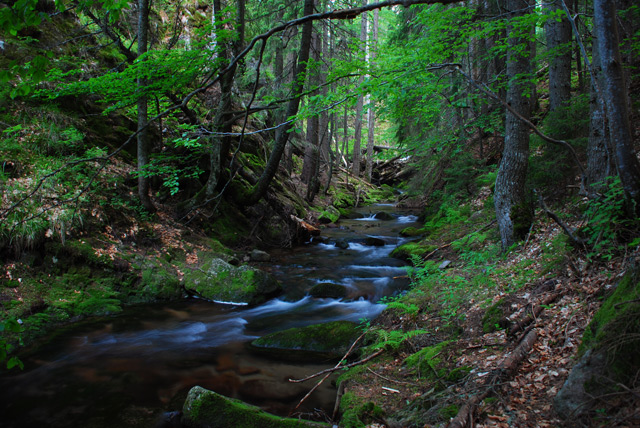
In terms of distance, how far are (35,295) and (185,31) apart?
11.9 metres

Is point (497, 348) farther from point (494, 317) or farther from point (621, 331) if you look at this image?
point (621, 331)

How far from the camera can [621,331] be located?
2.30m

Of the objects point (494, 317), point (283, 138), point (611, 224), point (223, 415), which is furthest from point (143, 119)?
point (611, 224)

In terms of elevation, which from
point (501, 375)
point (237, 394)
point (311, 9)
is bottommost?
point (237, 394)

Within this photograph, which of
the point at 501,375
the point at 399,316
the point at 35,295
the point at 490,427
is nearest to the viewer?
the point at 490,427

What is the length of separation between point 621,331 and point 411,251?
7.56 metres

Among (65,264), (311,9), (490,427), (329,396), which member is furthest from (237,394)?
(311,9)

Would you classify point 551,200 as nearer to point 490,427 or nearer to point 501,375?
point 501,375

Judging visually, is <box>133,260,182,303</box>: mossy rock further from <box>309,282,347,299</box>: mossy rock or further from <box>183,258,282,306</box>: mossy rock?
<box>309,282,347,299</box>: mossy rock

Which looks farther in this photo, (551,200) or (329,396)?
(551,200)

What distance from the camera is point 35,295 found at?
611 centimetres

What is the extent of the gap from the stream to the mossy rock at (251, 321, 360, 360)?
23 centimetres

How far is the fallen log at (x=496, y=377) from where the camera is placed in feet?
8.43

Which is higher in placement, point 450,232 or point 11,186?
point 11,186
